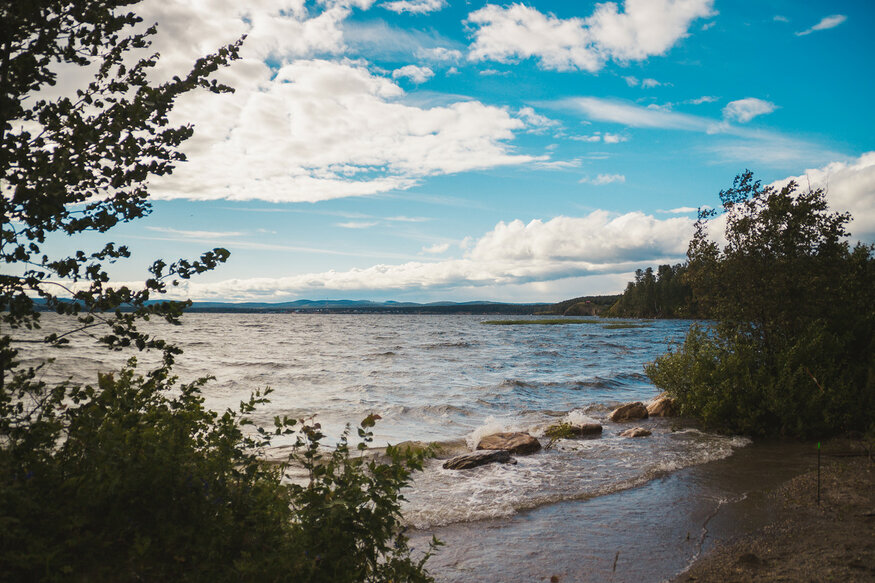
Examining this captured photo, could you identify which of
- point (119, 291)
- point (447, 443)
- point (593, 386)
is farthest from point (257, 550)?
point (593, 386)

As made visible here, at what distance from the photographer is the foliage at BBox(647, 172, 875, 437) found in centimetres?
1320

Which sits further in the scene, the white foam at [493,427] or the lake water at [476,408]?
the white foam at [493,427]

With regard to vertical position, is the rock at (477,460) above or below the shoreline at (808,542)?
below

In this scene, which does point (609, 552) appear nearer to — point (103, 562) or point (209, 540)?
point (209, 540)

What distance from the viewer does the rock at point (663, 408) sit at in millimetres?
18266

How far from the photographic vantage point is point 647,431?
15.5m

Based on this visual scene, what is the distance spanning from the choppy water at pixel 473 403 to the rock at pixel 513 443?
0.45 meters

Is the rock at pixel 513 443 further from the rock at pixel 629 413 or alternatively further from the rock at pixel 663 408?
the rock at pixel 663 408

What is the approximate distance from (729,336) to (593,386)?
12700 millimetres

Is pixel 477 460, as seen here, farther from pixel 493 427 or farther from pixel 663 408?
pixel 663 408

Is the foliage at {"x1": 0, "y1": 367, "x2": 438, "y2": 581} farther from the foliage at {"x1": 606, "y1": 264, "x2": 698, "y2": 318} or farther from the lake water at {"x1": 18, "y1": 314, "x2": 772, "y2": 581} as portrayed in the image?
the foliage at {"x1": 606, "y1": 264, "x2": 698, "y2": 318}

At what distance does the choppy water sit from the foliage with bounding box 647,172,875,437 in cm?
139

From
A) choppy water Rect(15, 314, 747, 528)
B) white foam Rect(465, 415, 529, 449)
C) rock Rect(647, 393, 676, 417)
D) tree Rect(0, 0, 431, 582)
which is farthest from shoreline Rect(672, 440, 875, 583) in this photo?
rock Rect(647, 393, 676, 417)

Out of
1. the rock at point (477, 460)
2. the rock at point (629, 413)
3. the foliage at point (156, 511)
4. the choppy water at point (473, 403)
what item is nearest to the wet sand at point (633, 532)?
the choppy water at point (473, 403)
